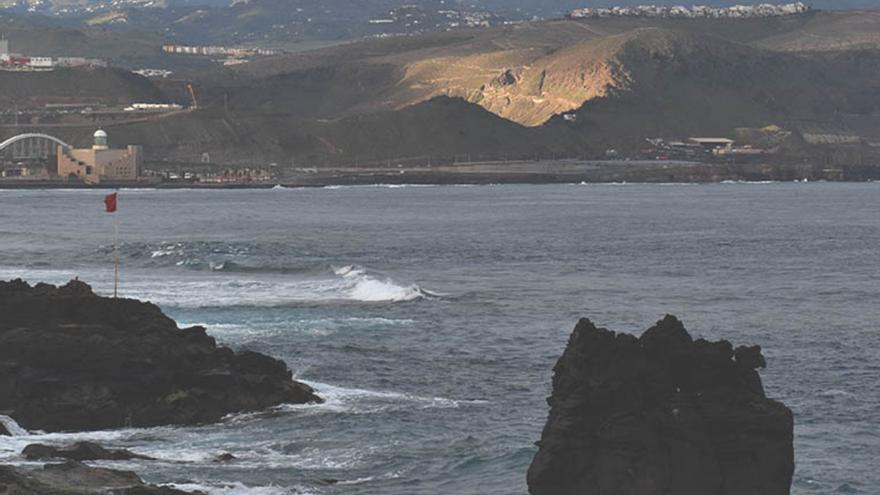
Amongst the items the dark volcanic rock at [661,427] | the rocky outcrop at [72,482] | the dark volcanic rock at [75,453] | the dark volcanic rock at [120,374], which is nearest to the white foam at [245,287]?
the dark volcanic rock at [120,374]

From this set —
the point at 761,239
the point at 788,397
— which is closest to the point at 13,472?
the point at 788,397

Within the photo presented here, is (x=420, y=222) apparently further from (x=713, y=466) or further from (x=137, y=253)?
(x=713, y=466)

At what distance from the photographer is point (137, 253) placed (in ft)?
323

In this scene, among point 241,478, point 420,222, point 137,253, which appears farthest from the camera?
point 420,222

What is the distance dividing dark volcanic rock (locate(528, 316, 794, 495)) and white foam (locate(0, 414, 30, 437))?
1432cm

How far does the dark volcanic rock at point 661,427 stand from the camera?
3269 cm

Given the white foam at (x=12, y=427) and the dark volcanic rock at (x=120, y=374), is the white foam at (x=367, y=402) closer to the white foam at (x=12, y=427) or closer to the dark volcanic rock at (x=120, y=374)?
the dark volcanic rock at (x=120, y=374)

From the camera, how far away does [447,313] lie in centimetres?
6844

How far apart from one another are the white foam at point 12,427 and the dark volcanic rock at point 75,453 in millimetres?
2959

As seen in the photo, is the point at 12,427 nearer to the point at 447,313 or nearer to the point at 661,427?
the point at 661,427

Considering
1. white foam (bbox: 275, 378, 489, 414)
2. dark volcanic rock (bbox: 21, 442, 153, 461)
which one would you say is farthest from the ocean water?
dark volcanic rock (bbox: 21, 442, 153, 461)

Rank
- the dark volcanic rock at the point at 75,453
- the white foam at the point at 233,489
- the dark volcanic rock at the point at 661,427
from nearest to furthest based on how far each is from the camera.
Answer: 1. the dark volcanic rock at the point at 661,427
2. the white foam at the point at 233,489
3. the dark volcanic rock at the point at 75,453

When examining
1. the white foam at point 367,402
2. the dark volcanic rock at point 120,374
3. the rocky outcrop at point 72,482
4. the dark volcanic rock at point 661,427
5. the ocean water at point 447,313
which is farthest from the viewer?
the white foam at point 367,402

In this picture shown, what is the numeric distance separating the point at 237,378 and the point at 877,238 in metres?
74.0
